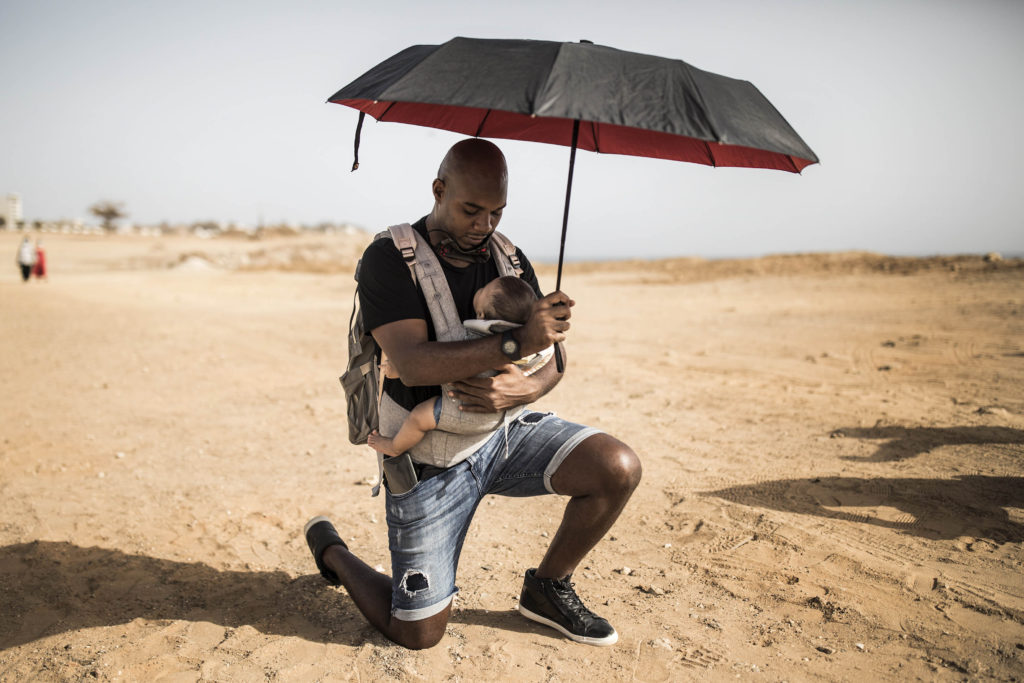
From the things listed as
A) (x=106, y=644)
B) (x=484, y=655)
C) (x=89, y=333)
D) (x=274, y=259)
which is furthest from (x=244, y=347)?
(x=274, y=259)

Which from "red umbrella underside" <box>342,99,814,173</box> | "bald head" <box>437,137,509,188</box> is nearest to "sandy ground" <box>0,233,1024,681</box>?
"bald head" <box>437,137,509,188</box>

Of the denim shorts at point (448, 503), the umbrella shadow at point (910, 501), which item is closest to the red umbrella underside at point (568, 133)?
the denim shorts at point (448, 503)

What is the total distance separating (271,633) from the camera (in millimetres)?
2879

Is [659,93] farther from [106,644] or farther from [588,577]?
[106,644]

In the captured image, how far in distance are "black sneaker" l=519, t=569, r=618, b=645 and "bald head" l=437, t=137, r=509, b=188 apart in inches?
66.5

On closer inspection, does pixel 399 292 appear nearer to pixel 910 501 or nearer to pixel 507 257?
pixel 507 257

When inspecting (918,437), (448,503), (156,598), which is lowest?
(156,598)

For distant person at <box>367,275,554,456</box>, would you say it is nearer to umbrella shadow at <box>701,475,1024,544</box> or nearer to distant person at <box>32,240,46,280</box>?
umbrella shadow at <box>701,475,1024,544</box>

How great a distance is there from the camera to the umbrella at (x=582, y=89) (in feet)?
6.84

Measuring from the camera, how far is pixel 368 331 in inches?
105

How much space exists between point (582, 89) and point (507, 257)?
36.2 inches

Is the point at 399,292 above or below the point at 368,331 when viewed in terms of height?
above

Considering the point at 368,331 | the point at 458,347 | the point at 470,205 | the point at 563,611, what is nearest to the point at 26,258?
the point at 368,331

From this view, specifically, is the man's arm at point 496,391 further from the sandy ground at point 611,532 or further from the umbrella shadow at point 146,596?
the umbrella shadow at point 146,596
